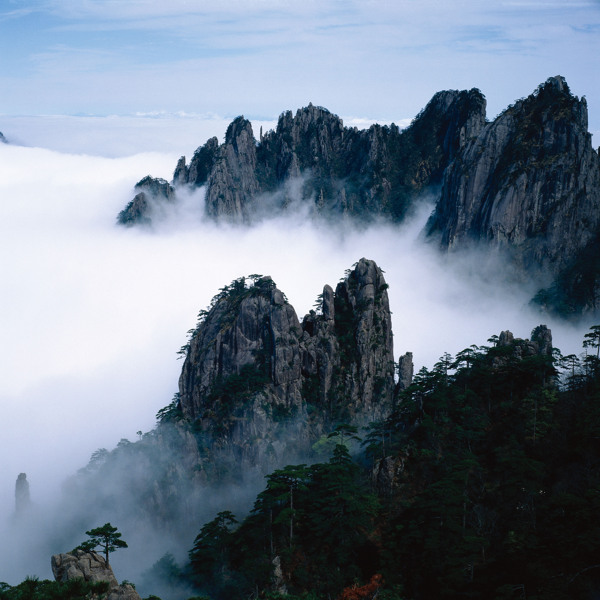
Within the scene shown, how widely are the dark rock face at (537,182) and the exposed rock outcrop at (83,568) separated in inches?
5561

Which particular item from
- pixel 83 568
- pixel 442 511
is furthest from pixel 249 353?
pixel 83 568

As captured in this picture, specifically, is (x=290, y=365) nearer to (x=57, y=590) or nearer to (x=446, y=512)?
(x=446, y=512)

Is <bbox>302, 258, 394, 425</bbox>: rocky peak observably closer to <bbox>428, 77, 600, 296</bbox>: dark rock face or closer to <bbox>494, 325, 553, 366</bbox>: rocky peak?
<bbox>494, 325, 553, 366</bbox>: rocky peak

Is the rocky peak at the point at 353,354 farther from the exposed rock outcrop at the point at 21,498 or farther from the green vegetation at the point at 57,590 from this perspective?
the green vegetation at the point at 57,590

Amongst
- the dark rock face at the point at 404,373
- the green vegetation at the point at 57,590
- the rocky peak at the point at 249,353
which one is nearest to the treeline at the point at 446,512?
the green vegetation at the point at 57,590

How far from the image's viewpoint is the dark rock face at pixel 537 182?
506ft

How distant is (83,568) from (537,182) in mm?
147554

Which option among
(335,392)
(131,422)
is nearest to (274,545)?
(335,392)

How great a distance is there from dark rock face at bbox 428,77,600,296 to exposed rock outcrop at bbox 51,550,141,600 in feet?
463

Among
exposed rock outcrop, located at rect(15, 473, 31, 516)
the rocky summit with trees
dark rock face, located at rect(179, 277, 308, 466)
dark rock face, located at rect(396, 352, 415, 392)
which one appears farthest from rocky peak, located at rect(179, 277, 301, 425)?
exposed rock outcrop, located at rect(15, 473, 31, 516)

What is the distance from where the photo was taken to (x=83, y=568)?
40.1 m

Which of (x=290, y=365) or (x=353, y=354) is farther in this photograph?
(x=353, y=354)

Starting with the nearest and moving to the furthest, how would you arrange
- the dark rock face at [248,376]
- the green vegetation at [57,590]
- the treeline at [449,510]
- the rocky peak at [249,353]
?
the green vegetation at [57,590]
the treeline at [449,510]
the dark rock face at [248,376]
the rocky peak at [249,353]

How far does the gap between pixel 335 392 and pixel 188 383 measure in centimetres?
2649
